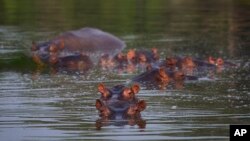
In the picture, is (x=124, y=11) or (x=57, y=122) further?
(x=124, y=11)

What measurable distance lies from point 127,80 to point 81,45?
14.4 feet

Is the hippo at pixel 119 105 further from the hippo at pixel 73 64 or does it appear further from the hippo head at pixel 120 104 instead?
the hippo at pixel 73 64

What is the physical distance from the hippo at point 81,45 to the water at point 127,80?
0.25m

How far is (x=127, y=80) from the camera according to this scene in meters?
10.9

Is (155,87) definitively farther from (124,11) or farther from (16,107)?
(124,11)

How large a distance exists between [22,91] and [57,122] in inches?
83.7

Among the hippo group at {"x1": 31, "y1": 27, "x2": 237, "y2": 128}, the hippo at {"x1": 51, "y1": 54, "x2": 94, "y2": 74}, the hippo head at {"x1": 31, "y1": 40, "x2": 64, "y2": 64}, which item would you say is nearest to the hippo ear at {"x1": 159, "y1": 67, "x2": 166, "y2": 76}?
the hippo group at {"x1": 31, "y1": 27, "x2": 237, "y2": 128}

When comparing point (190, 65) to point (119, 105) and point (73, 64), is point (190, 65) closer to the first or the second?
point (73, 64)

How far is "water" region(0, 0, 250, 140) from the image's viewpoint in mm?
7688

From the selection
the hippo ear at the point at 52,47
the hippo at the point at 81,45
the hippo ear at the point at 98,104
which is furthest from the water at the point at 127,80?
the hippo ear at the point at 52,47

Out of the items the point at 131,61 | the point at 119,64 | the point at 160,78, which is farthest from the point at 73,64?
the point at 160,78

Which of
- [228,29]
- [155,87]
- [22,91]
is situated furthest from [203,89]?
[228,29]

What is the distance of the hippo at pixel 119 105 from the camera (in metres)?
8.23

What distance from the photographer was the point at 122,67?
12336 millimetres
